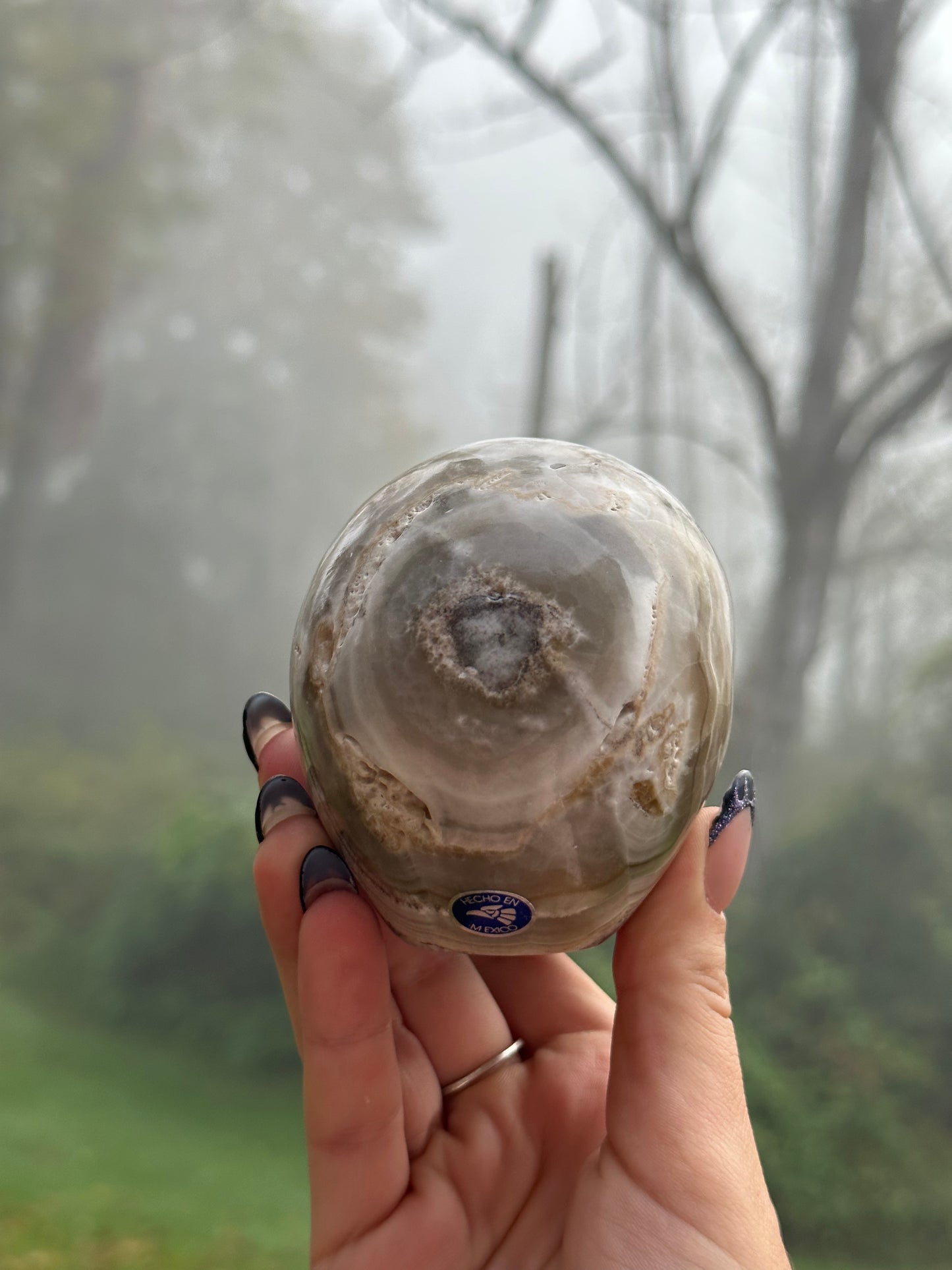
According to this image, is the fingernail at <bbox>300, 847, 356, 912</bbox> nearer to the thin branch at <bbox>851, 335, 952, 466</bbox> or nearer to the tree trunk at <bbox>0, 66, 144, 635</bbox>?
the thin branch at <bbox>851, 335, 952, 466</bbox>

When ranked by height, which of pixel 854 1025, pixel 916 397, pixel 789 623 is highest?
pixel 916 397

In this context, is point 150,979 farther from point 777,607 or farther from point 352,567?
point 352,567

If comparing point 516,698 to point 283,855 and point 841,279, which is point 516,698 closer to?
point 283,855

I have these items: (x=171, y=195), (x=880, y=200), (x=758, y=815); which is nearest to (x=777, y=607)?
(x=758, y=815)

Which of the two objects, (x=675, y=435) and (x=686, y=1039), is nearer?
(x=686, y=1039)

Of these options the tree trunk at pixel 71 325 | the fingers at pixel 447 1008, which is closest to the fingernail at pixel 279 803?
the fingers at pixel 447 1008

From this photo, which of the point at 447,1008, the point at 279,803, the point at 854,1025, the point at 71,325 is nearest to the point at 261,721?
A: the point at 279,803
